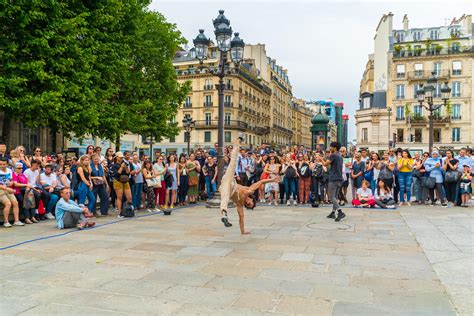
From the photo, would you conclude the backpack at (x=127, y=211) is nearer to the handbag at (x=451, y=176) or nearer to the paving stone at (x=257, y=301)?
the paving stone at (x=257, y=301)

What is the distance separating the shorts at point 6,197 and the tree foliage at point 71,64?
7.80 metres

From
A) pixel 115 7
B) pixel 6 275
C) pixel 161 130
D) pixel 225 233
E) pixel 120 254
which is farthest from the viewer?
pixel 161 130

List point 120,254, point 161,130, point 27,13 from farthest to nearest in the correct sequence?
point 161,130 → point 27,13 → point 120,254

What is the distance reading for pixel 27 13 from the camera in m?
16.0

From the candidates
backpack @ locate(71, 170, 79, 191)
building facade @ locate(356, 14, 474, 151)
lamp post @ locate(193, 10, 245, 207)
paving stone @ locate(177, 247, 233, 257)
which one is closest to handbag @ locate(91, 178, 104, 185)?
backpack @ locate(71, 170, 79, 191)

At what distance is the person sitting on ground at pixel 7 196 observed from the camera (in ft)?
30.2

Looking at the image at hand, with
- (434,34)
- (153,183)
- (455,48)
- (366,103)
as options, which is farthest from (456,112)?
(153,183)

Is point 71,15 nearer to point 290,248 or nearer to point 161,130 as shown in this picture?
point 161,130

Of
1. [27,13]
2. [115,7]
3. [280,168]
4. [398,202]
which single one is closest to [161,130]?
[115,7]

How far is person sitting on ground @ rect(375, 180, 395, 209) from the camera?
1282 centimetres

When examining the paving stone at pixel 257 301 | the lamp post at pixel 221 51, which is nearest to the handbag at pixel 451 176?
the lamp post at pixel 221 51

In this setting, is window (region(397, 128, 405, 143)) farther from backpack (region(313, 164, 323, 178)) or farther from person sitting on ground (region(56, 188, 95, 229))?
person sitting on ground (region(56, 188, 95, 229))

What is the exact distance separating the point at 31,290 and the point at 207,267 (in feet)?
7.44

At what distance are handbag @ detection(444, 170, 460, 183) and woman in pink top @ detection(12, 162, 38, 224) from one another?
12.7 meters
